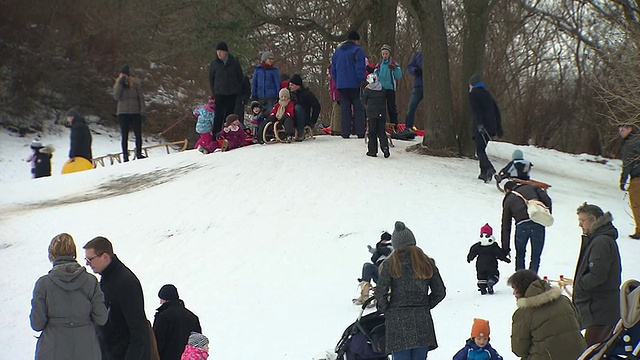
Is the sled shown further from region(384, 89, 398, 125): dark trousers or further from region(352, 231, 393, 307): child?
region(352, 231, 393, 307): child

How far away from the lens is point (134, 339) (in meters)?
5.88

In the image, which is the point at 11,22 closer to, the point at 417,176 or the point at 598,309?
the point at 417,176

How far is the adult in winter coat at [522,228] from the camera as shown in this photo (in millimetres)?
9711

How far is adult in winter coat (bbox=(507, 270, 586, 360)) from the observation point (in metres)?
5.79

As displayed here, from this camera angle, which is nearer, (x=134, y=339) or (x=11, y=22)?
(x=134, y=339)

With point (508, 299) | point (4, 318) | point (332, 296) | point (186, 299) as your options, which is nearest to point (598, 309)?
point (508, 299)

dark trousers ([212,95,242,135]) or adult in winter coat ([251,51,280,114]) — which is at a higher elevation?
adult in winter coat ([251,51,280,114])

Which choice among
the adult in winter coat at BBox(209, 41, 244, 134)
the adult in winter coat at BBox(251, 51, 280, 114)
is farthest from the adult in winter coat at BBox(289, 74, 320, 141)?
the adult in winter coat at BBox(209, 41, 244, 134)

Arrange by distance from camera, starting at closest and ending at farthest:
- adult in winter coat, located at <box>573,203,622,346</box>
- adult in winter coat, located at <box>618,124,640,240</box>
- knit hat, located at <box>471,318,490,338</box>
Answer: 1. knit hat, located at <box>471,318,490,338</box>
2. adult in winter coat, located at <box>573,203,622,346</box>
3. adult in winter coat, located at <box>618,124,640,240</box>

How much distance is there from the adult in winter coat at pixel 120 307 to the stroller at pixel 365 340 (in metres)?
1.56

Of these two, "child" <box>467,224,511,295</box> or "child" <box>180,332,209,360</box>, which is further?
"child" <box>467,224,511,295</box>

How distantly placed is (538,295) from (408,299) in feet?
3.31

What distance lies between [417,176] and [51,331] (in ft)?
30.9

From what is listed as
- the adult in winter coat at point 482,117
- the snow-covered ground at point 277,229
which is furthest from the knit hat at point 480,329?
the adult in winter coat at point 482,117
